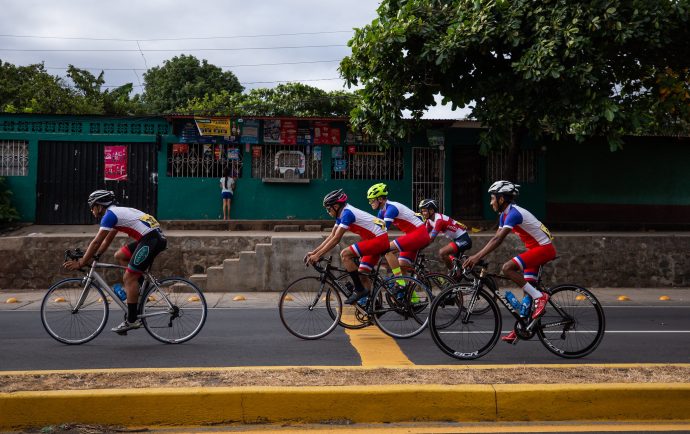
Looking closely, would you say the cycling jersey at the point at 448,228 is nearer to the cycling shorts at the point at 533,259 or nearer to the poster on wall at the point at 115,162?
the cycling shorts at the point at 533,259

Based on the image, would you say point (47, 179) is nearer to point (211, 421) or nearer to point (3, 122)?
point (3, 122)

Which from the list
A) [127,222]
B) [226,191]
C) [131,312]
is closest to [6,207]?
[226,191]

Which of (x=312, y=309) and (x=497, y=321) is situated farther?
(x=312, y=309)

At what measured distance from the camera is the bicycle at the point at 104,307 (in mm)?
7289

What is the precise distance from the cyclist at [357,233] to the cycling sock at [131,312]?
6.79ft

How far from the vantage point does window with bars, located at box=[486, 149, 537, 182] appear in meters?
18.9

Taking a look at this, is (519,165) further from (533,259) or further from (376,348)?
(376,348)

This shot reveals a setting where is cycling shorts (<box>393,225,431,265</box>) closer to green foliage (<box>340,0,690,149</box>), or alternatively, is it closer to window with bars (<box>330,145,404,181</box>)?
green foliage (<box>340,0,690,149</box>)

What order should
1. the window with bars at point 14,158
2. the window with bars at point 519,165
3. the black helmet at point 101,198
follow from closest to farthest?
the black helmet at point 101,198 < the window with bars at point 14,158 < the window with bars at point 519,165

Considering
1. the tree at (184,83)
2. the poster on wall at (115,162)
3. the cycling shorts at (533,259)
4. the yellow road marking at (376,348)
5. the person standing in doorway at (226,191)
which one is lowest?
the yellow road marking at (376,348)

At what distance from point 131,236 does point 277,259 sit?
560cm

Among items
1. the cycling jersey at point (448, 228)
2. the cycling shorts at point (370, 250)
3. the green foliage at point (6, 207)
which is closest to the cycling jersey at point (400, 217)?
the cycling jersey at point (448, 228)

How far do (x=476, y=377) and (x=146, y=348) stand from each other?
12.4 feet

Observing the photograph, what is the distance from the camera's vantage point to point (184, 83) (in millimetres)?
40344
